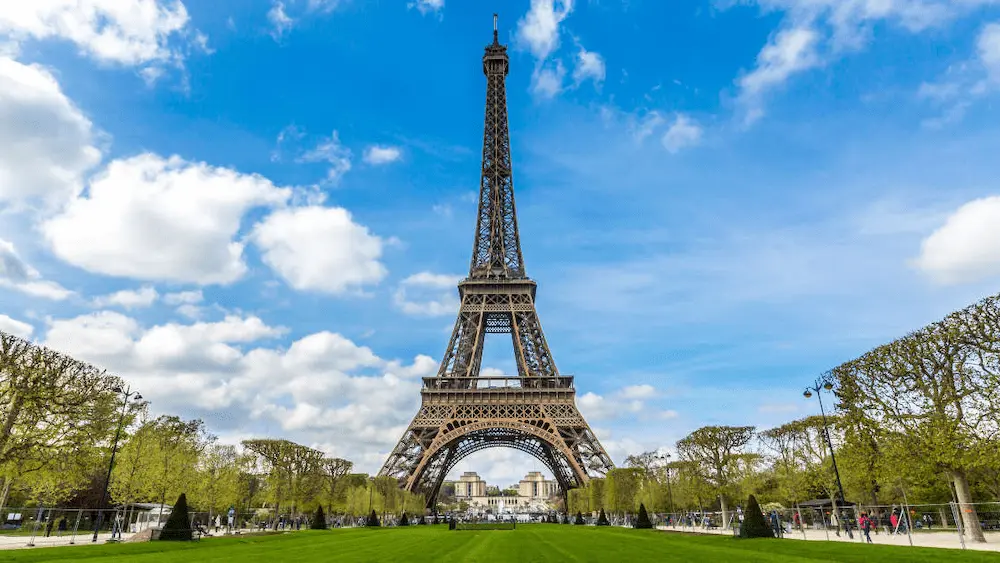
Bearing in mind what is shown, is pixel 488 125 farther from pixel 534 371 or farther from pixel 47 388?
pixel 47 388

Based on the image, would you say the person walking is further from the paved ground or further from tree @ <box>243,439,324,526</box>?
tree @ <box>243,439,324,526</box>

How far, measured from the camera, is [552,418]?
54219 millimetres

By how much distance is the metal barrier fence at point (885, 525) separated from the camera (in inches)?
933

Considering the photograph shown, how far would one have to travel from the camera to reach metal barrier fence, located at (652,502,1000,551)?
23703mm

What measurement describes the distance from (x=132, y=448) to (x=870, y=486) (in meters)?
52.3

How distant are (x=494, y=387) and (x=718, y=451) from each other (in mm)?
21902

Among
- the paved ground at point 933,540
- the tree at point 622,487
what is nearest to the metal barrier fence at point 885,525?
the paved ground at point 933,540

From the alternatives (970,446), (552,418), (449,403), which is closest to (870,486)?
(970,446)

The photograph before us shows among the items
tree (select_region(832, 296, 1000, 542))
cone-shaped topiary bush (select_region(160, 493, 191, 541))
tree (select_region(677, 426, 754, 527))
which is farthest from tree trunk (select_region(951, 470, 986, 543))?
cone-shaped topiary bush (select_region(160, 493, 191, 541))

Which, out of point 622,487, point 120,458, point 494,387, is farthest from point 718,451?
point 120,458

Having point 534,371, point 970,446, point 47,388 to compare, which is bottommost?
point 970,446

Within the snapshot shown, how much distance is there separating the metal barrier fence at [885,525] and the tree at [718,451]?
11.6 feet

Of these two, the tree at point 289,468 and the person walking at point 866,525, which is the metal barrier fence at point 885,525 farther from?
the tree at point 289,468

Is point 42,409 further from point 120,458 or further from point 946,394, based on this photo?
point 946,394
